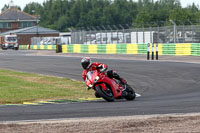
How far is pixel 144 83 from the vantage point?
17797 millimetres

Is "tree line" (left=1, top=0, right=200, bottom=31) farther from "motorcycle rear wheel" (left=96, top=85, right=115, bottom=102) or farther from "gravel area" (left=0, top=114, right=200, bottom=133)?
"gravel area" (left=0, top=114, right=200, bottom=133)

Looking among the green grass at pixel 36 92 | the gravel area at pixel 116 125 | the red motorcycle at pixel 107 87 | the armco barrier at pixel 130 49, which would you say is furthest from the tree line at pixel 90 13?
the gravel area at pixel 116 125

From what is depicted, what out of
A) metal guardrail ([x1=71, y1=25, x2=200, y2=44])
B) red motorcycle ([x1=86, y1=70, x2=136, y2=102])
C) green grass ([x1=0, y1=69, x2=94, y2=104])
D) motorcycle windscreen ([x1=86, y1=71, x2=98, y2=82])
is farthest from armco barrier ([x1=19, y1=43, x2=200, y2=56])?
motorcycle windscreen ([x1=86, y1=71, x2=98, y2=82])

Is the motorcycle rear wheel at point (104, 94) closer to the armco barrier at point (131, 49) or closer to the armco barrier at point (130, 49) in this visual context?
the armco barrier at point (130, 49)

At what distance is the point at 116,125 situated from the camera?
7.79 m

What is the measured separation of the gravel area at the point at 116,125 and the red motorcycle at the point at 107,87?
3364mm

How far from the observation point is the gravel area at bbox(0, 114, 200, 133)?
290 inches

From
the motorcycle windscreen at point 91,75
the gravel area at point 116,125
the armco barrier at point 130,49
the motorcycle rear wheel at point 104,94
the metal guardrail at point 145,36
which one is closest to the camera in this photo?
the gravel area at point 116,125

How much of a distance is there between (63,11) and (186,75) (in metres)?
157

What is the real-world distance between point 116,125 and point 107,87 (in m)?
4.46

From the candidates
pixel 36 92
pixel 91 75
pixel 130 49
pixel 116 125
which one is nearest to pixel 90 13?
pixel 130 49

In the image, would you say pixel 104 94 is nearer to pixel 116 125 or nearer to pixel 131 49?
pixel 116 125

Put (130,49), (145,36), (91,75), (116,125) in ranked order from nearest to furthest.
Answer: (116,125) < (91,75) < (145,36) < (130,49)

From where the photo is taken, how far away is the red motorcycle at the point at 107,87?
12102 mm
